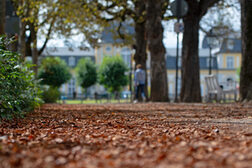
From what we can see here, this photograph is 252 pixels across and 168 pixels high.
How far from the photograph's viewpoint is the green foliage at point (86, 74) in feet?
194

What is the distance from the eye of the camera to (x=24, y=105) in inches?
349

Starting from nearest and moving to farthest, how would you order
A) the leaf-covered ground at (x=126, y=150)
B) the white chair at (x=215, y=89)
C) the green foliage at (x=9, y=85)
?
the leaf-covered ground at (x=126, y=150)
the green foliage at (x=9, y=85)
the white chair at (x=215, y=89)

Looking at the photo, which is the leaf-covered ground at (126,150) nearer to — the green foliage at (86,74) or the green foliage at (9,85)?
the green foliage at (9,85)

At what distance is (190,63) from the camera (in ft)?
54.6

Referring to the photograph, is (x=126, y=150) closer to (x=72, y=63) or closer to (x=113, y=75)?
(x=113, y=75)

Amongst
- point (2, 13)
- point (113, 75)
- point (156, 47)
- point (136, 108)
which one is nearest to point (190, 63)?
point (156, 47)

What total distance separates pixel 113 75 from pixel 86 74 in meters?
5.31

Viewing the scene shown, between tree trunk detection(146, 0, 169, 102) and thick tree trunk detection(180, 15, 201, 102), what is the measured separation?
0.81 m

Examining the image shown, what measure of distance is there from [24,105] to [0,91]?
229 cm

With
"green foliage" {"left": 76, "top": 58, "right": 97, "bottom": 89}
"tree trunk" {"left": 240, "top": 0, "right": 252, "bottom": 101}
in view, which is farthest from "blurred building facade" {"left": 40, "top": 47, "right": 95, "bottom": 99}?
"tree trunk" {"left": 240, "top": 0, "right": 252, "bottom": 101}

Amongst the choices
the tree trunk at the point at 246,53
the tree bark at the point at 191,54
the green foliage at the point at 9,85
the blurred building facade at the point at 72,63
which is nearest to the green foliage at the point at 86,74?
the blurred building facade at the point at 72,63

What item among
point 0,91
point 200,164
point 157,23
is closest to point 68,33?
point 157,23

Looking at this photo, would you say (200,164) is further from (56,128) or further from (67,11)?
(67,11)

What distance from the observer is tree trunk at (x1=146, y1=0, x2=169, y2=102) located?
54.6ft
